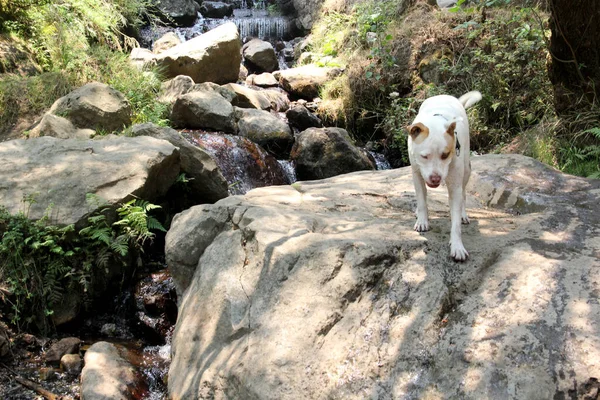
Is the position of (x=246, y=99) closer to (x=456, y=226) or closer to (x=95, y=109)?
(x=95, y=109)

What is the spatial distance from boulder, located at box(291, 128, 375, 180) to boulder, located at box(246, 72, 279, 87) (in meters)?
4.64

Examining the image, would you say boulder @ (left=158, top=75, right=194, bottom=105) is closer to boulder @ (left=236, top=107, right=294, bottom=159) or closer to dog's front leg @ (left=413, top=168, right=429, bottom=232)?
boulder @ (left=236, top=107, right=294, bottom=159)

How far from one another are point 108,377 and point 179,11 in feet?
46.3

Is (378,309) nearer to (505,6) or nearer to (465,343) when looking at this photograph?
(465,343)

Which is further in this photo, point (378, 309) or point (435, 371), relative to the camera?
point (378, 309)

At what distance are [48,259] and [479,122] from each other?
667cm

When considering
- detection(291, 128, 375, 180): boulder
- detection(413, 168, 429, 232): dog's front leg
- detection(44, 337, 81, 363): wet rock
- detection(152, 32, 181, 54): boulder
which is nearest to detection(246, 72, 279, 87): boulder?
detection(152, 32, 181, 54): boulder

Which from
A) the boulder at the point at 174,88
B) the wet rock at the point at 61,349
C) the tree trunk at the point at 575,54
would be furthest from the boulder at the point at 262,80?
the wet rock at the point at 61,349

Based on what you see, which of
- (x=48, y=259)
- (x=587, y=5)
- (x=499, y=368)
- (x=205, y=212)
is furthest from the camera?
(x=587, y=5)

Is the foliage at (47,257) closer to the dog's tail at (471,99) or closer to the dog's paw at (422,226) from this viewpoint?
the dog's paw at (422,226)

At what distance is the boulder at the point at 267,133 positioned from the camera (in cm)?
888

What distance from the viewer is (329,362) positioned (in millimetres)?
2740

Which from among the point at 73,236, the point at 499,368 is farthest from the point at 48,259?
the point at 499,368

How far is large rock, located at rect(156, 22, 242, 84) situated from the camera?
1123cm
